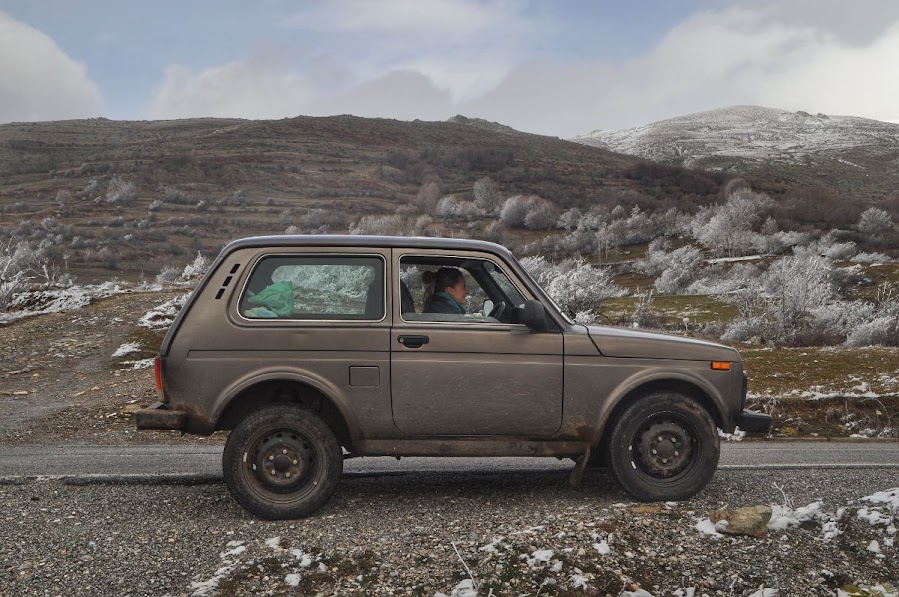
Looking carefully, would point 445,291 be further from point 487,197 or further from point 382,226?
point 487,197

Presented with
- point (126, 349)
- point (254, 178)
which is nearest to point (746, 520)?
point (126, 349)

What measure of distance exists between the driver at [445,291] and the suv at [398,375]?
0.20 feet

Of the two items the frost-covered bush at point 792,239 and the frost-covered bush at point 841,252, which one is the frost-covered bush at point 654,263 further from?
the frost-covered bush at point 841,252

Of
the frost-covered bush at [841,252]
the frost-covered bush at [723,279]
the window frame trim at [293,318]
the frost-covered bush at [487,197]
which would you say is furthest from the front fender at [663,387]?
the frost-covered bush at [487,197]

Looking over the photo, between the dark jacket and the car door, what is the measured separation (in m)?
0.11

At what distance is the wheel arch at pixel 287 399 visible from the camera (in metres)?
5.62

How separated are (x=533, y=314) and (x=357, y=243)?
4.60 ft

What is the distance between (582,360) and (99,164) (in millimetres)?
105183

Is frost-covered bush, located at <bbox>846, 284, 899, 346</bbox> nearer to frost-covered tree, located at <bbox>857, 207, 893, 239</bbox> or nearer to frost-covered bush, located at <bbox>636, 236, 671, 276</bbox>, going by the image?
frost-covered bush, located at <bbox>636, 236, 671, 276</bbox>

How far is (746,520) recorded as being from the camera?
5098 mm

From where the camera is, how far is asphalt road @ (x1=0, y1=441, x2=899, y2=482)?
746 centimetres

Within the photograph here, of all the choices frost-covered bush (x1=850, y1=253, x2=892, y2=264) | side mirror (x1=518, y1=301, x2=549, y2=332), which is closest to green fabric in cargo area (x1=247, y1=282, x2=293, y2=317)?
side mirror (x1=518, y1=301, x2=549, y2=332)

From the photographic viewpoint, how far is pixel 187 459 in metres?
8.59

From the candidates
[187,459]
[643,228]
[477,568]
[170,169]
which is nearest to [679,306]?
[187,459]
